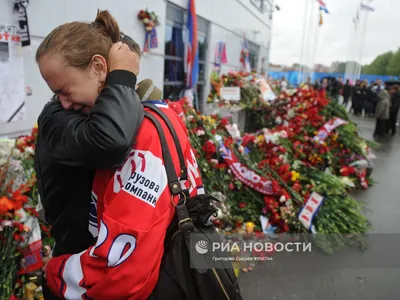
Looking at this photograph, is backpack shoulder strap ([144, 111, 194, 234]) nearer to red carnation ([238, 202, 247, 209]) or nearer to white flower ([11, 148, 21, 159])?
white flower ([11, 148, 21, 159])

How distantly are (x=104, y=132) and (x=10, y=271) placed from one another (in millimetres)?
1903

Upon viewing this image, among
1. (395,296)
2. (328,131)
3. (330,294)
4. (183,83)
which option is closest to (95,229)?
(330,294)

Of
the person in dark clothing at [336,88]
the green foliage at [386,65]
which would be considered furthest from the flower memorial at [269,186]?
the green foliage at [386,65]

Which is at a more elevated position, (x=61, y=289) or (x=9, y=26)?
(x=9, y=26)

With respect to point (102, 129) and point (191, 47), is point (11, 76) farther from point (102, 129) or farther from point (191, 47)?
point (191, 47)

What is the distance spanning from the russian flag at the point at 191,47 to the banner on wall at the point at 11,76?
5.36 m

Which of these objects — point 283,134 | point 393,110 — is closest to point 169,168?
point 283,134

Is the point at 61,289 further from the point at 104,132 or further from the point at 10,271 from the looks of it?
the point at 10,271

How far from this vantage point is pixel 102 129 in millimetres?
985

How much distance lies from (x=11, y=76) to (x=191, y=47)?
552cm

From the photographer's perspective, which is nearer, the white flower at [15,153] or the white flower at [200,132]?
the white flower at [15,153]

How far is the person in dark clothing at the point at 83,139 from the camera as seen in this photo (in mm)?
1001

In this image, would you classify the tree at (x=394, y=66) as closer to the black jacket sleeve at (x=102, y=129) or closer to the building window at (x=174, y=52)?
the building window at (x=174, y=52)

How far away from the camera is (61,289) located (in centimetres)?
114
